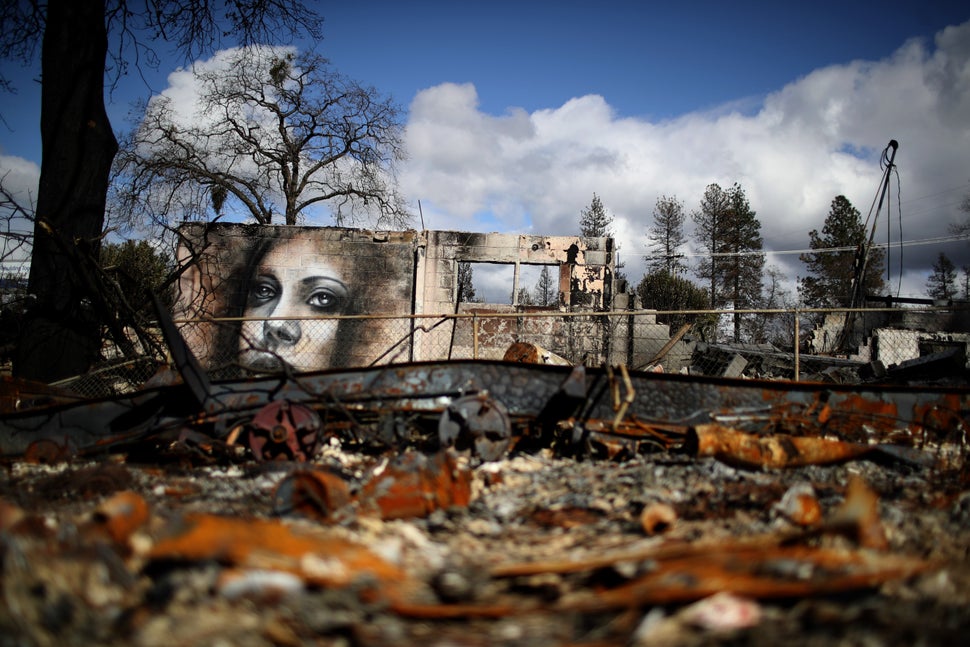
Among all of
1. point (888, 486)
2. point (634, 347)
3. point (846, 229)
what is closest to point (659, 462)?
point (888, 486)

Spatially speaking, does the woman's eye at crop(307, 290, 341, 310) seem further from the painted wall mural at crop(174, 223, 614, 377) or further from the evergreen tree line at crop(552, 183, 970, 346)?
the evergreen tree line at crop(552, 183, 970, 346)

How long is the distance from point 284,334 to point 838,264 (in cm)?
3753

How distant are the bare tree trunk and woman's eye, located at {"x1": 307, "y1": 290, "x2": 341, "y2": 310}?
7.62 m

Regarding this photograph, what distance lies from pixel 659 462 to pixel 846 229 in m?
42.5

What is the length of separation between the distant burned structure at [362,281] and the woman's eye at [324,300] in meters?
0.03

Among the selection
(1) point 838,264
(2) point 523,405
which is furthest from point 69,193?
(1) point 838,264

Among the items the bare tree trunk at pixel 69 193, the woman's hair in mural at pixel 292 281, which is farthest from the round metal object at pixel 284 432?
the woman's hair in mural at pixel 292 281

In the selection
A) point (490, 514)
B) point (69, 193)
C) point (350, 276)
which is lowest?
point (490, 514)

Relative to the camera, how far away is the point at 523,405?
4.65 metres

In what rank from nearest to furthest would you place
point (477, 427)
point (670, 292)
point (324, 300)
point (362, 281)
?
point (477, 427) → point (362, 281) → point (324, 300) → point (670, 292)

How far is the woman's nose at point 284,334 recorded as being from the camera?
1434 centimetres

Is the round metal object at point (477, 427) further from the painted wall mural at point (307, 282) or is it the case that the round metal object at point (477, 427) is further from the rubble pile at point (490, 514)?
the painted wall mural at point (307, 282)

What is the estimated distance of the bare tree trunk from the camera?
678 centimetres

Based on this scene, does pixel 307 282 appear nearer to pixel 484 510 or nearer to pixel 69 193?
pixel 69 193
